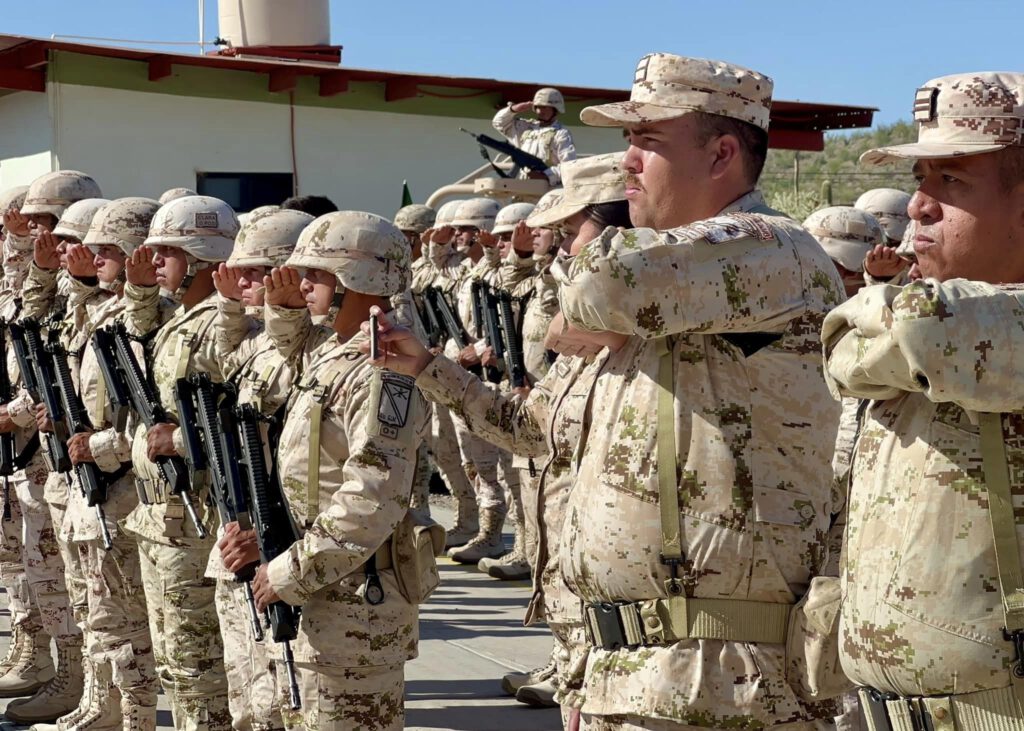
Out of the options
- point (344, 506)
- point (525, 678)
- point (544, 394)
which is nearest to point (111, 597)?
point (525, 678)

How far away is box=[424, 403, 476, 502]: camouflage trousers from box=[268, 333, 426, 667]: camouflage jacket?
262 inches

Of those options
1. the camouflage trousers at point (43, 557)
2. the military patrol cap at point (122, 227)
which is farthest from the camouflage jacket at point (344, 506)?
the camouflage trousers at point (43, 557)

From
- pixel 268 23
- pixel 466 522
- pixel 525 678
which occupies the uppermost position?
pixel 268 23

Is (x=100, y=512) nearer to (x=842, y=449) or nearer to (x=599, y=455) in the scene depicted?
(x=842, y=449)

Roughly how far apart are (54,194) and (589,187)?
4.81 metres

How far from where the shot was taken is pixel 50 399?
21.9ft

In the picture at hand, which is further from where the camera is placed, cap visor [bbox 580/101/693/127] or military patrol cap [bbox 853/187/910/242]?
military patrol cap [bbox 853/187/910/242]

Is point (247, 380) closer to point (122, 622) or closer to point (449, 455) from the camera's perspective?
point (122, 622)

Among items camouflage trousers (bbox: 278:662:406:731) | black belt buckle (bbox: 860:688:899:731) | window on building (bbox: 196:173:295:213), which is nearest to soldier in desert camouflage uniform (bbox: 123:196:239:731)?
camouflage trousers (bbox: 278:662:406:731)

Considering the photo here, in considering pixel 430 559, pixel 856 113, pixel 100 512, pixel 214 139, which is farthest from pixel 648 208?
pixel 856 113

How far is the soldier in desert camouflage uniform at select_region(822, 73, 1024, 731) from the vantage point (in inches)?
87.7

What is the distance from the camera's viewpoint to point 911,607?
7.91ft

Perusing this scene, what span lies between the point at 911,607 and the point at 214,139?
16.1 m

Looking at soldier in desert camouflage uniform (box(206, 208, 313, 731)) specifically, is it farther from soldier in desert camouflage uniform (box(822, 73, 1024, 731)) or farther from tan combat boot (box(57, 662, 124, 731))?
soldier in desert camouflage uniform (box(822, 73, 1024, 731))
